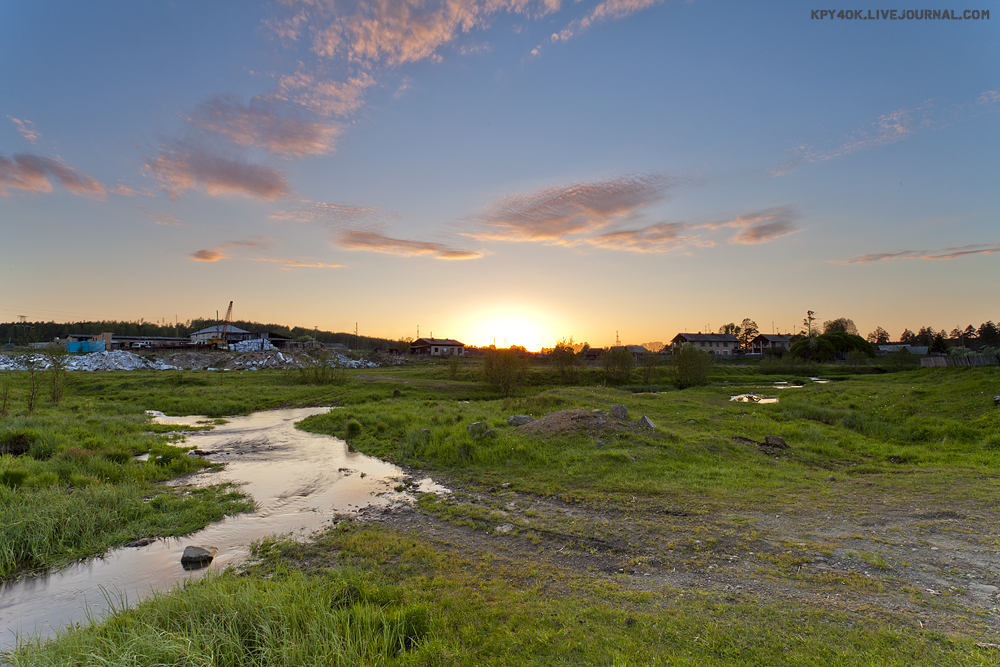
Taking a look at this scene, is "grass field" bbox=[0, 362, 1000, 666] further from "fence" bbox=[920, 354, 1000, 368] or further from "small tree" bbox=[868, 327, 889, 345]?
"small tree" bbox=[868, 327, 889, 345]

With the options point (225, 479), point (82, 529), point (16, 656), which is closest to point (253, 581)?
point (16, 656)

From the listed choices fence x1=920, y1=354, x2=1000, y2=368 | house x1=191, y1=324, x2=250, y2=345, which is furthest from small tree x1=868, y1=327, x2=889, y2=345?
house x1=191, y1=324, x2=250, y2=345

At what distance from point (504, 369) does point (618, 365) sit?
1736 cm

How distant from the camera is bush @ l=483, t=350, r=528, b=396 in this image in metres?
41.0

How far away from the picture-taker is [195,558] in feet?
26.7

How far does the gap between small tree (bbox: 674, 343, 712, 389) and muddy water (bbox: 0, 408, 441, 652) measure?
127 ft

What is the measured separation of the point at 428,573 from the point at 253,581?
259 centimetres

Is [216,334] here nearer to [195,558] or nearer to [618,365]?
[618,365]

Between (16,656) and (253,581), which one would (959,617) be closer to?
(253,581)

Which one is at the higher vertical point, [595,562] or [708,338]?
[708,338]

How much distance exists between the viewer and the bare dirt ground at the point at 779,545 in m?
5.74

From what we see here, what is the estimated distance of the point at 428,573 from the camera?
23.3 ft

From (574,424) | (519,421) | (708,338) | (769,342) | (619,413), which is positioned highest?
(708,338)

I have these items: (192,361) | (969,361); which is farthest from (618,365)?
(192,361)
